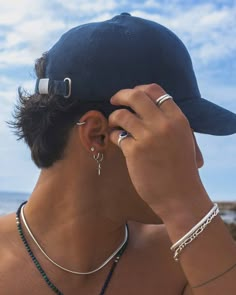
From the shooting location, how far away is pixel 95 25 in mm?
2486

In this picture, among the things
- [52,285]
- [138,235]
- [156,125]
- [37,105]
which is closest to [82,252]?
[52,285]

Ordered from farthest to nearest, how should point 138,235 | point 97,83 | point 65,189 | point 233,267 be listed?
1. point 138,235
2. point 65,189
3. point 97,83
4. point 233,267

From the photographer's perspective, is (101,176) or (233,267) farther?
(101,176)

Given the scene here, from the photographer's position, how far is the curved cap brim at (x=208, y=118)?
7.80 ft

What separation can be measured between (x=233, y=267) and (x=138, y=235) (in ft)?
2.98

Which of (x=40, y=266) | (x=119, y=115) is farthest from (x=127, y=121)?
(x=40, y=266)

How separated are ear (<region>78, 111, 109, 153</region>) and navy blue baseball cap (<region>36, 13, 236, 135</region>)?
0.20 feet

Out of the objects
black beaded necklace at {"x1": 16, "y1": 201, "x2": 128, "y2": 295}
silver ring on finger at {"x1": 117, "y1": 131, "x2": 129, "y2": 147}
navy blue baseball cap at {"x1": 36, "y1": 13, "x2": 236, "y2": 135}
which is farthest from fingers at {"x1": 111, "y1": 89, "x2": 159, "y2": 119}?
black beaded necklace at {"x1": 16, "y1": 201, "x2": 128, "y2": 295}

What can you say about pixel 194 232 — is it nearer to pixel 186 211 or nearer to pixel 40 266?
pixel 186 211

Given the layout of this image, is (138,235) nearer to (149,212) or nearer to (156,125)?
(149,212)

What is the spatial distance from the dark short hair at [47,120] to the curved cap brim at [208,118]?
32 cm

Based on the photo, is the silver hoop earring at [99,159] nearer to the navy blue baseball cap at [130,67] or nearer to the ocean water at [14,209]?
the navy blue baseball cap at [130,67]

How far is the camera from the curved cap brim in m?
2.38

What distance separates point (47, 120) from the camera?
2594mm
